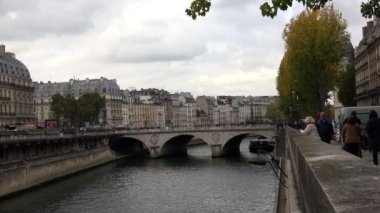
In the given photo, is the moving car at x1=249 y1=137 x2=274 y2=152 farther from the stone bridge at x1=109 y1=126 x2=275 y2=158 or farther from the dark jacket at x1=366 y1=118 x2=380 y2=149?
the dark jacket at x1=366 y1=118 x2=380 y2=149

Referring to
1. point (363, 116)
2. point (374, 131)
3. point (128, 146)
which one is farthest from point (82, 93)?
point (374, 131)

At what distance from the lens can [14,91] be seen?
348 ft

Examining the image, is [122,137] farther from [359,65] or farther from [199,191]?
[199,191]

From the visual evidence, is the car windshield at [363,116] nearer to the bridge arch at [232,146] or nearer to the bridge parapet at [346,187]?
the bridge parapet at [346,187]

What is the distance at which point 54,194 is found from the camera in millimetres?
45000

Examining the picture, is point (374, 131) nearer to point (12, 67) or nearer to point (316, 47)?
point (316, 47)

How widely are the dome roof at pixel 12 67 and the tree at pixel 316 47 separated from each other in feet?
213

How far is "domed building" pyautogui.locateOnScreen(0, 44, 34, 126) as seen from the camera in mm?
101312

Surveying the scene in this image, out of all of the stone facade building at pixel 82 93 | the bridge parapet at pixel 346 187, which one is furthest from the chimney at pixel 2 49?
the bridge parapet at pixel 346 187

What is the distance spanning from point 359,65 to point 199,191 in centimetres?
5632

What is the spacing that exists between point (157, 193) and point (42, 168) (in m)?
16.5

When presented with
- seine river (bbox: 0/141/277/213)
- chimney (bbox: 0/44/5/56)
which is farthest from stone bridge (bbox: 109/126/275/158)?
chimney (bbox: 0/44/5/56)

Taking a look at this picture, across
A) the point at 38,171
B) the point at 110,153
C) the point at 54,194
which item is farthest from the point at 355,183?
the point at 110,153

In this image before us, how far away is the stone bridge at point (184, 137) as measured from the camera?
8969 cm
